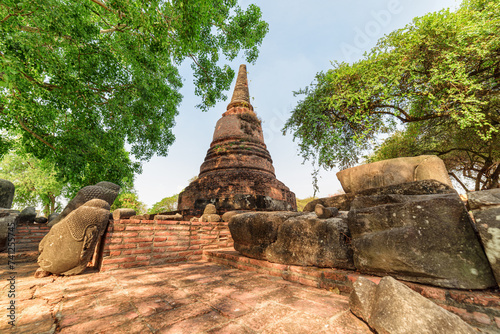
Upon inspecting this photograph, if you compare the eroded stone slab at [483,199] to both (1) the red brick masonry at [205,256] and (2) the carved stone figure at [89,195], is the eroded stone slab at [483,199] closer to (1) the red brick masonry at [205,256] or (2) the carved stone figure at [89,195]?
(1) the red brick masonry at [205,256]

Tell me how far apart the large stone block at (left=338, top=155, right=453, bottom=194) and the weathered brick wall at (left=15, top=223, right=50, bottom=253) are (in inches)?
266

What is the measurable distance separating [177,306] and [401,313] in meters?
1.56

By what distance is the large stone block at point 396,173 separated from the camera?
2.66 metres

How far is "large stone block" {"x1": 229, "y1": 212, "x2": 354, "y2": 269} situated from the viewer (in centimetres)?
212

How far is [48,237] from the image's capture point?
8.35 ft

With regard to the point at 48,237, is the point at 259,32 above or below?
above

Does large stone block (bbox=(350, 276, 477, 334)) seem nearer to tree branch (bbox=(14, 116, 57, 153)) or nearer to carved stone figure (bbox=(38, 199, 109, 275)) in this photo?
carved stone figure (bbox=(38, 199, 109, 275))

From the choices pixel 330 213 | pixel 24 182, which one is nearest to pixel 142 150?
→ pixel 330 213

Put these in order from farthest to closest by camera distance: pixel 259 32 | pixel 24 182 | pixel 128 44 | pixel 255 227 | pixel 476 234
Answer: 1. pixel 24 182
2. pixel 259 32
3. pixel 128 44
4. pixel 255 227
5. pixel 476 234

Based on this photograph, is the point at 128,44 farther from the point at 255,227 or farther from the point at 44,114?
the point at 255,227

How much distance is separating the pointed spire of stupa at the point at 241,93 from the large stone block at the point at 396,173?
6.93 m

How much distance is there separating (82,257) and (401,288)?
3.46 meters

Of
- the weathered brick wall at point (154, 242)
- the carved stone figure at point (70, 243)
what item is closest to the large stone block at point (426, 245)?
the weathered brick wall at point (154, 242)

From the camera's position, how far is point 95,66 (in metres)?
5.67
